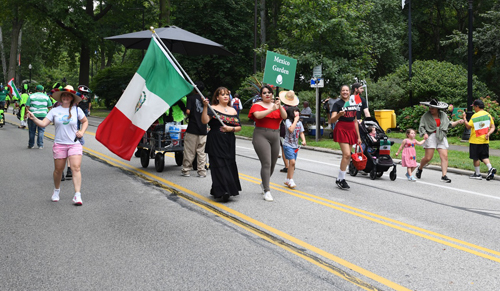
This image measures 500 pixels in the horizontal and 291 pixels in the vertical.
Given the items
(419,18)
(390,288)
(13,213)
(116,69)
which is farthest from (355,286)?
(116,69)

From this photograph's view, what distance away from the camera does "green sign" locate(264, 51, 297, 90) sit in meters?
9.28

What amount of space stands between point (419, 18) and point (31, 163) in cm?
3283

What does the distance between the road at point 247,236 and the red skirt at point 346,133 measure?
0.93 m

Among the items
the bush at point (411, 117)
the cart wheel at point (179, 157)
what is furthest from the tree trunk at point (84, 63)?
the cart wheel at point (179, 157)

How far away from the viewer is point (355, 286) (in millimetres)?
4406

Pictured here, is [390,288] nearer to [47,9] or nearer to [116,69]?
[47,9]

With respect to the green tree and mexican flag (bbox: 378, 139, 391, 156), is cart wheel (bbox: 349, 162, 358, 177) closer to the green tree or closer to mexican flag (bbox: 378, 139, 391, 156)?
mexican flag (bbox: 378, 139, 391, 156)

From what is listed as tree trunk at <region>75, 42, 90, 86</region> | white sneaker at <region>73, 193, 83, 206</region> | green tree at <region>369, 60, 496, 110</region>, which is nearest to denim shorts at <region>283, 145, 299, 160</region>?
white sneaker at <region>73, 193, 83, 206</region>

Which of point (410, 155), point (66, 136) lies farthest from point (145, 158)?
point (410, 155)

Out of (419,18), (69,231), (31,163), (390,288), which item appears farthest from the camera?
(419,18)

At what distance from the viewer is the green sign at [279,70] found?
30.5ft

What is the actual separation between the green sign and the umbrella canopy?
9.55 ft

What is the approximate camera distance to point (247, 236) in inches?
235

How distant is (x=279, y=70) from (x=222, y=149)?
2365 millimetres
